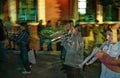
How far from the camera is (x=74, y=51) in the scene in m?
10.1

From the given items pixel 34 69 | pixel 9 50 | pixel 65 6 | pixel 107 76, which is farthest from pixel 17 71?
pixel 65 6

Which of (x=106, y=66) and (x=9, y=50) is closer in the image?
(x=106, y=66)

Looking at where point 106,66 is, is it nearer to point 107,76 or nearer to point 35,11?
point 107,76

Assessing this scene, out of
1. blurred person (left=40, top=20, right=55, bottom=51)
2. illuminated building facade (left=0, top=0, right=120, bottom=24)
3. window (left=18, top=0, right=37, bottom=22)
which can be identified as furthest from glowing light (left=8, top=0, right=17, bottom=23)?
blurred person (left=40, top=20, right=55, bottom=51)

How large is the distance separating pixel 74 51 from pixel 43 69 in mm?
5781

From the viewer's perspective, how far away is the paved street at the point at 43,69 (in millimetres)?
14484

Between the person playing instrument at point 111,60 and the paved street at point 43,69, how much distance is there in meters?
5.78

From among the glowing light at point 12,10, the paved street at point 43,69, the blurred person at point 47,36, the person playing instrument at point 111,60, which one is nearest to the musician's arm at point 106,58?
the person playing instrument at point 111,60

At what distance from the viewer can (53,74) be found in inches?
578

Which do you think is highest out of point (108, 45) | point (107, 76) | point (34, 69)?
point (108, 45)

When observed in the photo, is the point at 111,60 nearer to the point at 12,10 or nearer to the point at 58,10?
the point at 58,10

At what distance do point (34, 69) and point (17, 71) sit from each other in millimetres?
670

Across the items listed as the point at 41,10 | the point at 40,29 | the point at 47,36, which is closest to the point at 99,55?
the point at 47,36

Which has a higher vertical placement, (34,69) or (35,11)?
(35,11)
